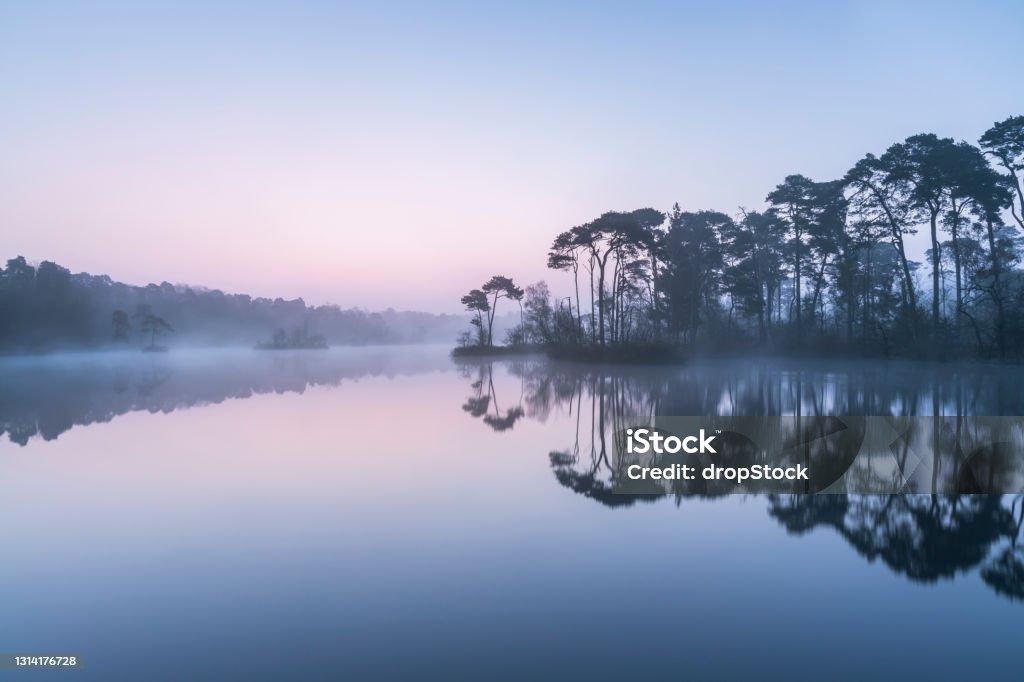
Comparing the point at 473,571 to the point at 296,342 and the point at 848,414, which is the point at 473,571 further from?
the point at 296,342

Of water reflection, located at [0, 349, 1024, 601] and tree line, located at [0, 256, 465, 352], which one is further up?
tree line, located at [0, 256, 465, 352]

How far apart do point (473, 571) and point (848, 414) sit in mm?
8499

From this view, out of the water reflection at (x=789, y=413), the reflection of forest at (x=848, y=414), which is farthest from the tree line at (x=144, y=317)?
the reflection of forest at (x=848, y=414)

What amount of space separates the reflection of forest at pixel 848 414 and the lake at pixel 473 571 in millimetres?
42

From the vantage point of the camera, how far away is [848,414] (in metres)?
9.26

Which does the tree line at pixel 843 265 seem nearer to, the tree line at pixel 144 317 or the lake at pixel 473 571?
the lake at pixel 473 571

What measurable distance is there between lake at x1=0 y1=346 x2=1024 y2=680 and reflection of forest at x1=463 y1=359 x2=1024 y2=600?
0.04m

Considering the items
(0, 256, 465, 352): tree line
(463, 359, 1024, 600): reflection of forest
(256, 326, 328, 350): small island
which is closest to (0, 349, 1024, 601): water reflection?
(463, 359, 1024, 600): reflection of forest

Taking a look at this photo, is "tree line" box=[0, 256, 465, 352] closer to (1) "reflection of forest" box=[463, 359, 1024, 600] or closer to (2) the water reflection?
(2) the water reflection

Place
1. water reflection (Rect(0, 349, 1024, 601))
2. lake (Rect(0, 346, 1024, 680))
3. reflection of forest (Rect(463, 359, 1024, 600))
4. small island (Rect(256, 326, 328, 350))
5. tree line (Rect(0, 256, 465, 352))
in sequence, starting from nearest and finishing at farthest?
lake (Rect(0, 346, 1024, 680)) → reflection of forest (Rect(463, 359, 1024, 600)) → water reflection (Rect(0, 349, 1024, 601)) → tree line (Rect(0, 256, 465, 352)) → small island (Rect(256, 326, 328, 350))

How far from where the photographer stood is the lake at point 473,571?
2555 millimetres

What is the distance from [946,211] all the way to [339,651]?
25987mm

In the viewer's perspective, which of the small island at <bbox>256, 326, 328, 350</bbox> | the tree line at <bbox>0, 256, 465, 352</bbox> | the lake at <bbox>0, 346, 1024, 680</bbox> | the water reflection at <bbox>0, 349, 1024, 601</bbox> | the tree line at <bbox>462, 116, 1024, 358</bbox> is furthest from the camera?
the small island at <bbox>256, 326, 328, 350</bbox>

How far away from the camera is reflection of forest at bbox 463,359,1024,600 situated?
388cm
